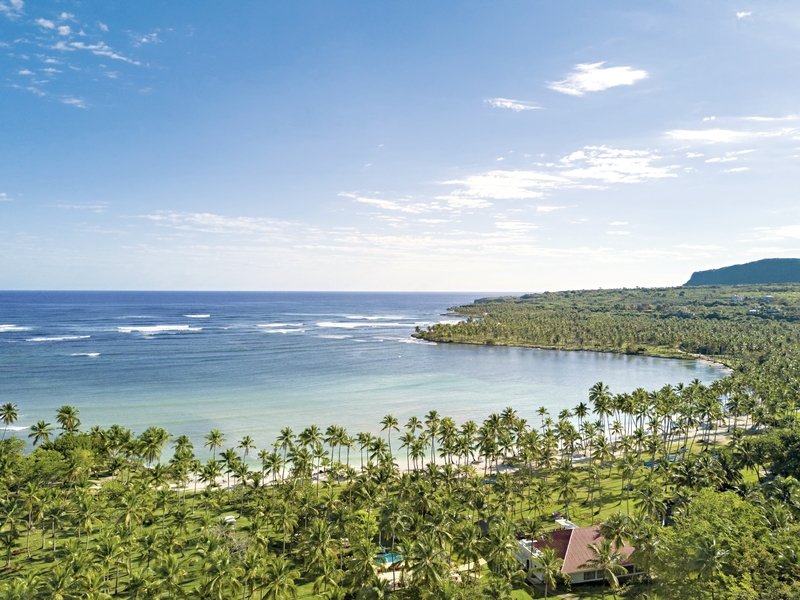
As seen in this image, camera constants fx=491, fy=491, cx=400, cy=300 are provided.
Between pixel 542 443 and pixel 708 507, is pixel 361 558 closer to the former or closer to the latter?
pixel 708 507

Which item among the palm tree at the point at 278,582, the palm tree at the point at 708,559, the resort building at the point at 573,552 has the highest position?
the palm tree at the point at 708,559

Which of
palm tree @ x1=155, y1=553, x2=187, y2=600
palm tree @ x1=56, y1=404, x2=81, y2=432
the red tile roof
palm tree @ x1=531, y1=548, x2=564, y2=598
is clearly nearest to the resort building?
the red tile roof

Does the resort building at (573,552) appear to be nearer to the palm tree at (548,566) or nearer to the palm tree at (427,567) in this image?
the palm tree at (548,566)

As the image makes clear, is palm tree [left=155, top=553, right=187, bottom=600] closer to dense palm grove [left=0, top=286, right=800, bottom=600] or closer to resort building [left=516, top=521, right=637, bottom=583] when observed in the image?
dense palm grove [left=0, top=286, right=800, bottom=600]

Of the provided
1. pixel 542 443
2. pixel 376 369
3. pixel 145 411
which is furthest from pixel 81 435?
pixel 376 369

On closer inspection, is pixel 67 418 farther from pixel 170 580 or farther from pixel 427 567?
pixel 427 567

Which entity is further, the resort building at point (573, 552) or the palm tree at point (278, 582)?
the resort building at point (573, 552)

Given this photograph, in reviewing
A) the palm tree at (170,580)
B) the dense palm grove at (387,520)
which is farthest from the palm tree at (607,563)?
the palm tree at (170,580)
